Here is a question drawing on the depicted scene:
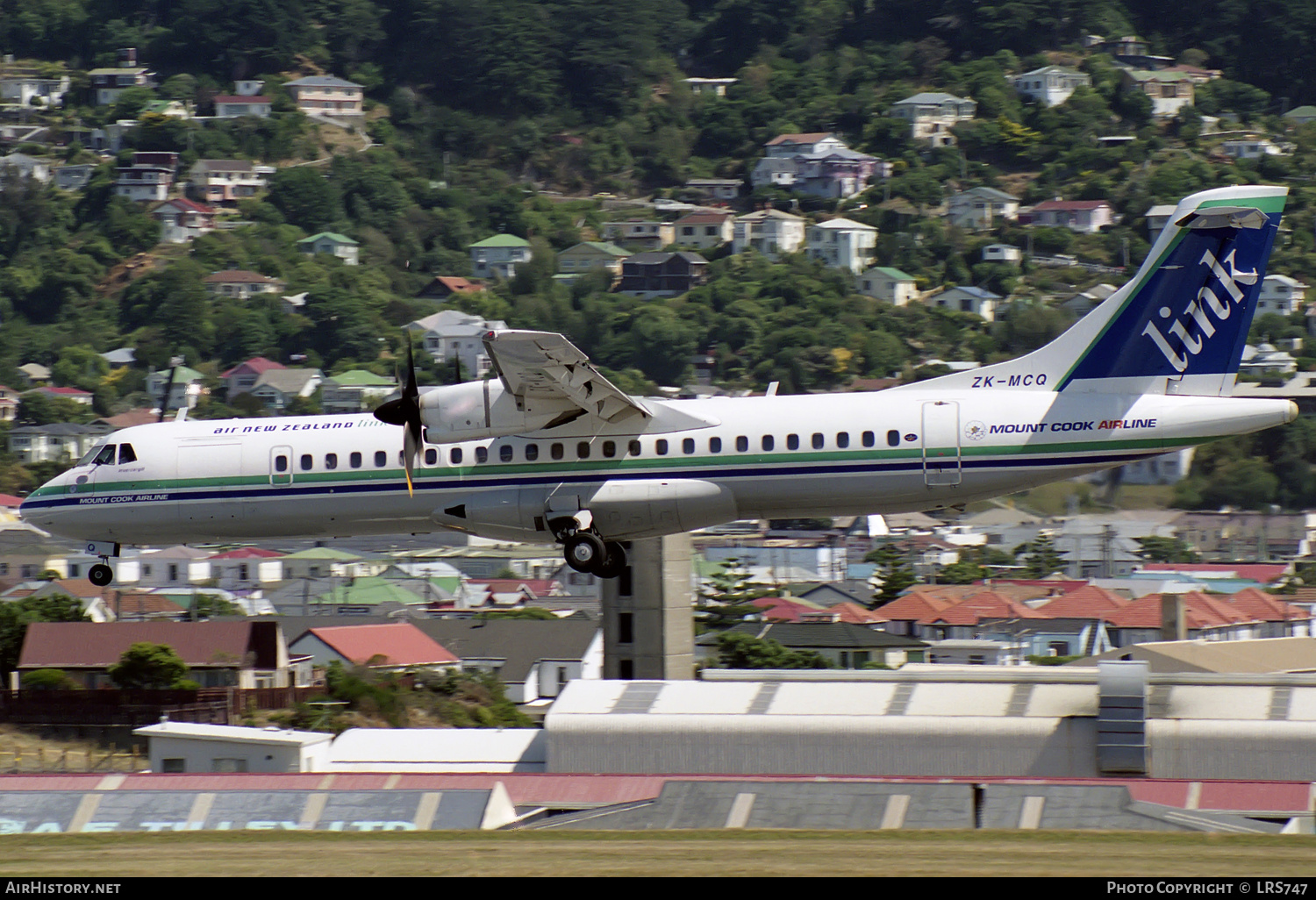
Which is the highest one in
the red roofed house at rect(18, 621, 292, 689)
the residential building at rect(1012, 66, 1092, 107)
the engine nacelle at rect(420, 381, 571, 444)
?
the engine nacelle at rect(420, 381, 571, 444)

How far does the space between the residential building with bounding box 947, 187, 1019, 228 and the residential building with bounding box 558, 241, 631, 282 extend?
106 ft

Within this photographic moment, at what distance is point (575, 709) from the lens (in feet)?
141

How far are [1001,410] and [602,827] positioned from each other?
A: 9.85 m

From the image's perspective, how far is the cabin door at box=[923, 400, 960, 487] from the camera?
31.2 m

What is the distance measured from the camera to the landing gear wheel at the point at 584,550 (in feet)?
105

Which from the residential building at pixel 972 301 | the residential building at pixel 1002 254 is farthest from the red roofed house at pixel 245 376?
the residential building at pixel 1002 254

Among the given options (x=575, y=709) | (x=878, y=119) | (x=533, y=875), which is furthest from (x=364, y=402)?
Result: (x=533, y=875)

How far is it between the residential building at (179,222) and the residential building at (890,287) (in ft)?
213

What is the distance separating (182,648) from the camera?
188 feet

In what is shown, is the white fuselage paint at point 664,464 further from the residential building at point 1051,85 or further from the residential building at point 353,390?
the residential building at point 1051,85

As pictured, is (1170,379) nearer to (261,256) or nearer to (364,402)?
(364,402)

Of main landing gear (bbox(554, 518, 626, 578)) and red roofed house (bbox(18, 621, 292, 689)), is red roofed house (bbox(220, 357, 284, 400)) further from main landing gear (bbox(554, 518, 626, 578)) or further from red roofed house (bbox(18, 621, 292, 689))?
main landing gear (bbox(554, 518, 626, 578))

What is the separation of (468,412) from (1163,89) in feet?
583

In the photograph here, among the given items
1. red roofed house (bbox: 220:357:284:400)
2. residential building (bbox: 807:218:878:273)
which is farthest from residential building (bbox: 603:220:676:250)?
red roofed house (bbox: 220:357:284:400)
